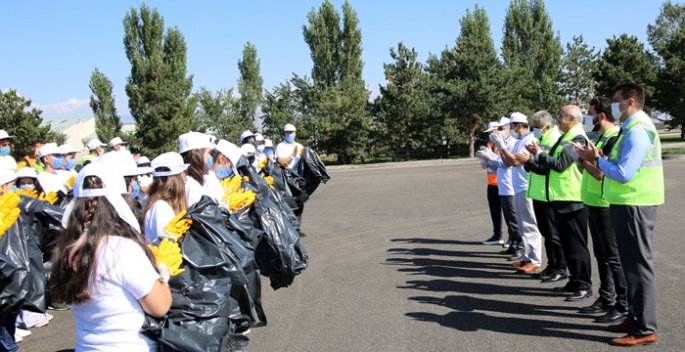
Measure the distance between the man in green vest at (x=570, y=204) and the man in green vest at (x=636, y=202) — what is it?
1.23 meters

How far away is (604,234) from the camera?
520 cm

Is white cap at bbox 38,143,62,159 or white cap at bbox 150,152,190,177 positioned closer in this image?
white cap at bbox 150,152,190,177

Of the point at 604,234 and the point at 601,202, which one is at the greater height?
the point at 601,202

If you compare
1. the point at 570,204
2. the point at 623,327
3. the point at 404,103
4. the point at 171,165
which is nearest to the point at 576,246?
the point at 570,204

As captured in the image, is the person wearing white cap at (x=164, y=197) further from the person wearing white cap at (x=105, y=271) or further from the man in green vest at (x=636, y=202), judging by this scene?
the man in green vest at (x=636, y=202)

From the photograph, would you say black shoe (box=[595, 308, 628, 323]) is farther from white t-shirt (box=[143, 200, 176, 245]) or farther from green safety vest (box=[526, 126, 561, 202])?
white t-shirt (box=[143, 200, 176, 245])

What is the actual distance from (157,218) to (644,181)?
3.84 meters

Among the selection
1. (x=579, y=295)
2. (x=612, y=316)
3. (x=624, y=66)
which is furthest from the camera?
(x=624, y=66)

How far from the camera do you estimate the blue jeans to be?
173 inches

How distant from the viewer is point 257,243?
4906 mm

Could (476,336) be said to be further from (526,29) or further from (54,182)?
(526,29)

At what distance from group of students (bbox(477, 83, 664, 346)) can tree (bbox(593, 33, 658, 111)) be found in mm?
34531

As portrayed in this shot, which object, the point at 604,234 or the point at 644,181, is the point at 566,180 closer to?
the point at 604,234

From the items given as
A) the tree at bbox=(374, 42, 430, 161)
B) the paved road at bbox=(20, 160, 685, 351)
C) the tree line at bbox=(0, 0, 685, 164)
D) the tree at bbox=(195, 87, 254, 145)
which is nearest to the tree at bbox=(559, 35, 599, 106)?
the tree line at bbox=(0, 0, 685, 164)
